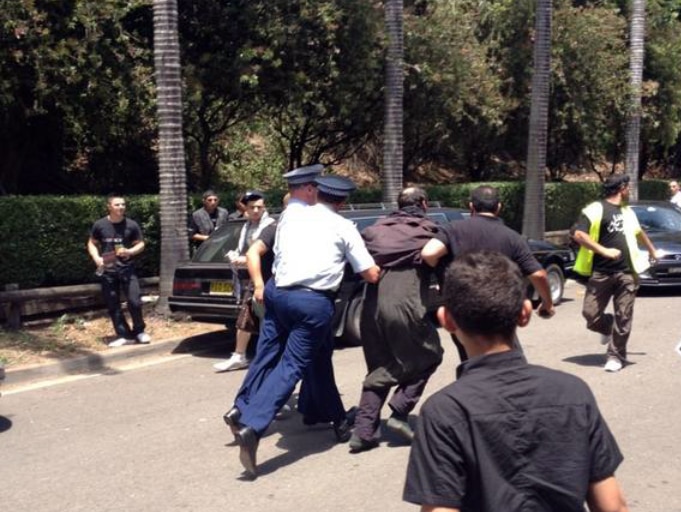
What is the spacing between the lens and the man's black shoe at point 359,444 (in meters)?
6.23

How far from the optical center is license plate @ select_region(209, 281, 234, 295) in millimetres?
9891

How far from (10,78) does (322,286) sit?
8027mm

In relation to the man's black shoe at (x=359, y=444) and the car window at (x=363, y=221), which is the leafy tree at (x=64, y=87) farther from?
the man's black shoe at (x=359, y=444)

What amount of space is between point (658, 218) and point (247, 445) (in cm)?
1174

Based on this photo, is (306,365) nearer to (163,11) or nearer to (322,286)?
(322,286)

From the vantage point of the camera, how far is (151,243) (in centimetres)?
1298

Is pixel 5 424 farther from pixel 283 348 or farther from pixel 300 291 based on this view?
pixel 300 291

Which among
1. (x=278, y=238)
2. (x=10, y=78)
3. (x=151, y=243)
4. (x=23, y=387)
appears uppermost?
(x=10, y=78)

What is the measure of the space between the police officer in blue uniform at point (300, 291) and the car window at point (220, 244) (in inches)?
162

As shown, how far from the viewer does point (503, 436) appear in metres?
2.39

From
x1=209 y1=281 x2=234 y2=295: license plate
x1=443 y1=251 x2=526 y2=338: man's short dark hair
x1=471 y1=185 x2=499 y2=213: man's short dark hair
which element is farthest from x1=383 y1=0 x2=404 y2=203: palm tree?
x1=443 y1=251 x2=526 y2=338: man's short dark hair

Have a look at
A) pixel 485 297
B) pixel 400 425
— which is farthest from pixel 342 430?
pixel 485 297

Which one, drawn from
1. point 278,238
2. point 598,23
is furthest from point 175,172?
point 598,23

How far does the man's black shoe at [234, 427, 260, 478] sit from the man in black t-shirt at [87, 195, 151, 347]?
4931 mm
